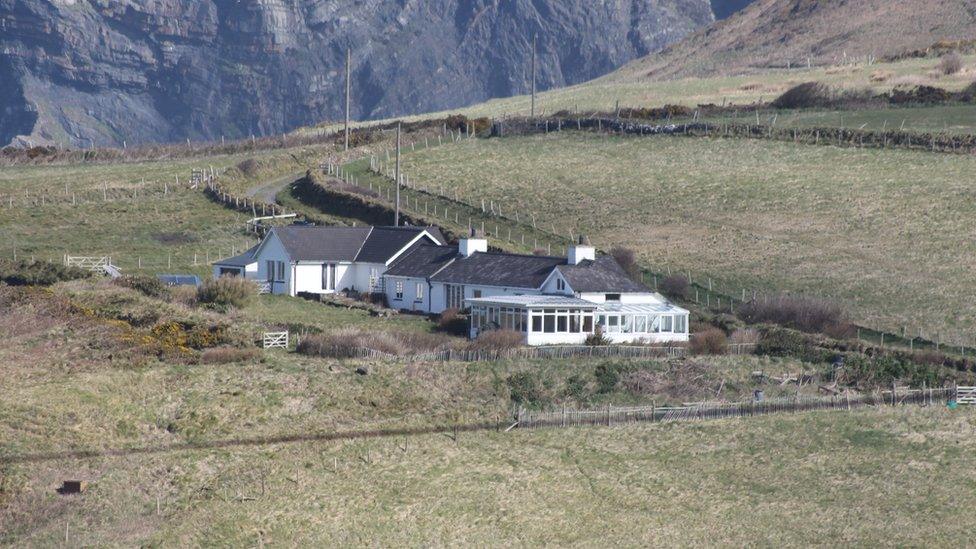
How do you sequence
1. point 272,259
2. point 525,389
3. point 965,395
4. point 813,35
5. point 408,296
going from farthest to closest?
point 813,35 < point 272,259 < point 408,296 < point 965,395 < point 525,389

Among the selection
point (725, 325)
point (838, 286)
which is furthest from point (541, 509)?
point (838, 286)

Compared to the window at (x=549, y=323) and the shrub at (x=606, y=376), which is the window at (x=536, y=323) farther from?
the shrub at (x=606, y=376)

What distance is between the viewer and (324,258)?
70.9 metres

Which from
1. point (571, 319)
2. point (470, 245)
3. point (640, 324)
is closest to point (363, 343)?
point (571, 319)

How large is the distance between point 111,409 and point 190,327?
437 inches

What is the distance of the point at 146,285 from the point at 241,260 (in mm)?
10277

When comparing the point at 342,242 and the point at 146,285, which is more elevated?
the point at 342,242

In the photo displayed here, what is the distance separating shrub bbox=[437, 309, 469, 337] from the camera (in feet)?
200

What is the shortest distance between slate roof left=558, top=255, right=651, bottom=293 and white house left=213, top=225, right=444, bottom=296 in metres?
10.3

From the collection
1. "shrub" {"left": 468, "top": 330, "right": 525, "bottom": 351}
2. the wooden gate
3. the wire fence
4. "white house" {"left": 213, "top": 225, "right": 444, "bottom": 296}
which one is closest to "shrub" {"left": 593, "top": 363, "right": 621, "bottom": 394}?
the wire fence

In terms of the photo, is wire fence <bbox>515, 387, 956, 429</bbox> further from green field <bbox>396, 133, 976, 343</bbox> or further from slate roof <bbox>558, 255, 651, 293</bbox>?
slate roof <bbox>558, 255, 651, 293</bbox>

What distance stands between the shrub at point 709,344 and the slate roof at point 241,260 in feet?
76.7

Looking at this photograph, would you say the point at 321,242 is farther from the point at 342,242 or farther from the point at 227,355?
the point at 227,355

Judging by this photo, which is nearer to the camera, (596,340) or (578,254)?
(596,340)
